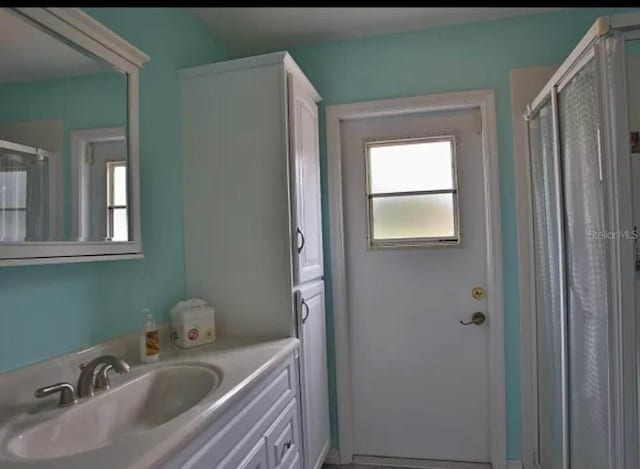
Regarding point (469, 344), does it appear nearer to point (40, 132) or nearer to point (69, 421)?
point (69, 421)

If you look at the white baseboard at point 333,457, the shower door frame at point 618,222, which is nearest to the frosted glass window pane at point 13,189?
the shower door frame at point 618,222

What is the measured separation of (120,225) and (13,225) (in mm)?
382

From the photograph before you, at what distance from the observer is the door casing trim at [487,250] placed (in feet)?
6.66

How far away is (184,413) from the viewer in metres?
0.90

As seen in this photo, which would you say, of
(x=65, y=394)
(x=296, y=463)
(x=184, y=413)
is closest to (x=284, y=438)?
(x=296, y=463)

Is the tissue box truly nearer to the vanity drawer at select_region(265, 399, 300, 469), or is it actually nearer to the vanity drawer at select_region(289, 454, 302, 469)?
the vanity drawer at select_region(265, 399, 300, 469)

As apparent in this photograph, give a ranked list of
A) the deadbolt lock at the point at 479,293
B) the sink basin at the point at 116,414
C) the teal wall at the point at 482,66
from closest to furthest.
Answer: the sink basin at the point at 116,414, the teal wall at the point at 482,66, the deadbolt lock at the point at 479,293

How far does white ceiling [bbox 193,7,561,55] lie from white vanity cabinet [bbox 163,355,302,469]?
1.60 m

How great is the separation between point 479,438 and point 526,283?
0.88 meters

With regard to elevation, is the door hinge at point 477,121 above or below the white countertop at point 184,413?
above

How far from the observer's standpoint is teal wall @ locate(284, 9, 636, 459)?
200cm

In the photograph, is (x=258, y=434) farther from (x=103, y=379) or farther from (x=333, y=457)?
(x=333, y=457)

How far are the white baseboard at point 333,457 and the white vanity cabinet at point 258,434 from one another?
2.28 feet

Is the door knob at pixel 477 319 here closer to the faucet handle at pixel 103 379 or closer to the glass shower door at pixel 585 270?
the glass shower door at pixel 585 270
